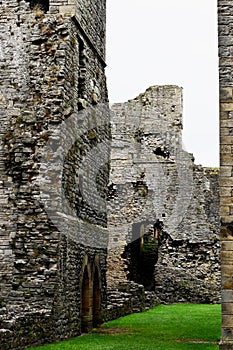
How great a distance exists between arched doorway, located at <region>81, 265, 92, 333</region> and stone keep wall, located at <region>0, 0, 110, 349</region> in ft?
0.08

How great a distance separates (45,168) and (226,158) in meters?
4.77

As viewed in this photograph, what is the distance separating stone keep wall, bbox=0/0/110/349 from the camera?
15195 millimetres

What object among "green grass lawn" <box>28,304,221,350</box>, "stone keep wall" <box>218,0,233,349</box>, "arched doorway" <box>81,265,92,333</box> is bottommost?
"green grass lawn" <box>28,304,221,350</box>

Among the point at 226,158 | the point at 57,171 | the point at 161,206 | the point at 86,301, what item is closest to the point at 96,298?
the point at 86,301

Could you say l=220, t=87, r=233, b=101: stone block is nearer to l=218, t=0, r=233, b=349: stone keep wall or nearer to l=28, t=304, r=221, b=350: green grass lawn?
l=218, t=0, r=233, b=349: stone keep wall

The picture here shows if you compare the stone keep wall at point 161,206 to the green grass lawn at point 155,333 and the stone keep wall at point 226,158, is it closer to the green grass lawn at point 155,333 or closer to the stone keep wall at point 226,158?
the green grass lawn at point 155,333

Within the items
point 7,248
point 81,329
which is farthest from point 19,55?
point 81,329

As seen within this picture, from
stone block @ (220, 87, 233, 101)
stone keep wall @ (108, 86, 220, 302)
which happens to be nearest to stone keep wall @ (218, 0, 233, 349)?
stone block @ (220, 87, 233, 101)

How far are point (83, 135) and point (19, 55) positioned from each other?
2.71 metres

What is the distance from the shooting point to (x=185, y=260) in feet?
105

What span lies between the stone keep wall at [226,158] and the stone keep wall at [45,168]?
12.8 feet

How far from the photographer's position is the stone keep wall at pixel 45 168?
15195mm

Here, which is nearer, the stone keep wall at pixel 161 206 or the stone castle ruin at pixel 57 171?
the stone castle ruin at pixel 57 171

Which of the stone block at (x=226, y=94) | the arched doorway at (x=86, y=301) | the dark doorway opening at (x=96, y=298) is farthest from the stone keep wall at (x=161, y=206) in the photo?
the stone block at (x=226, y=94)
